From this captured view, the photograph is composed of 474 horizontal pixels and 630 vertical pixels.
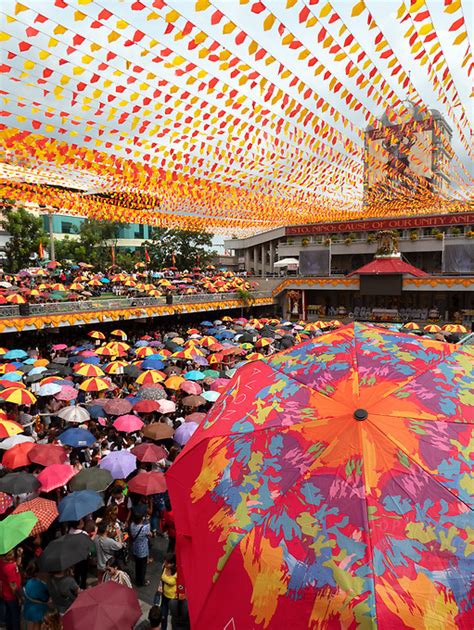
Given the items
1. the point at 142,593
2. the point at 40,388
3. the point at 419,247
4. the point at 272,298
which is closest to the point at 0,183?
the point at 40,388

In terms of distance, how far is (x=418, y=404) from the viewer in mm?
A: 2686

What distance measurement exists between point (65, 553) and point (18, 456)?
10.1 feet

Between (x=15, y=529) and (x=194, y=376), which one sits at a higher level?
(x=15, y=529)

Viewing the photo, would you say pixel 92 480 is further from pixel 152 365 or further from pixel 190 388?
pixel 152 365

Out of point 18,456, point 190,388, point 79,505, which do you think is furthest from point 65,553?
point 190,388

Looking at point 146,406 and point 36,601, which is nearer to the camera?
point 36,601

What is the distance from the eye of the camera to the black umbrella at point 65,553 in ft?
15.5

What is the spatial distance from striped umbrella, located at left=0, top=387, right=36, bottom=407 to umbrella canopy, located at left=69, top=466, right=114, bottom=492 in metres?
3.97

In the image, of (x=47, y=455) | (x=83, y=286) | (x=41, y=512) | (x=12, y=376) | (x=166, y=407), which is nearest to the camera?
(x=41, y=512)

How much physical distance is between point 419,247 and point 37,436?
33851 millimetres

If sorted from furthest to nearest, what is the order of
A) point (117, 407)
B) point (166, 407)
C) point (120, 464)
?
point (166, 407)
point (117, 407)
point (120, 464)

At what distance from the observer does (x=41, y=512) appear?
5551 millimetres

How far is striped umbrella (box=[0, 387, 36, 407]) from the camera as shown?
31.7 feet

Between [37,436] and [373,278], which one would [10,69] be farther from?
[373,278]
